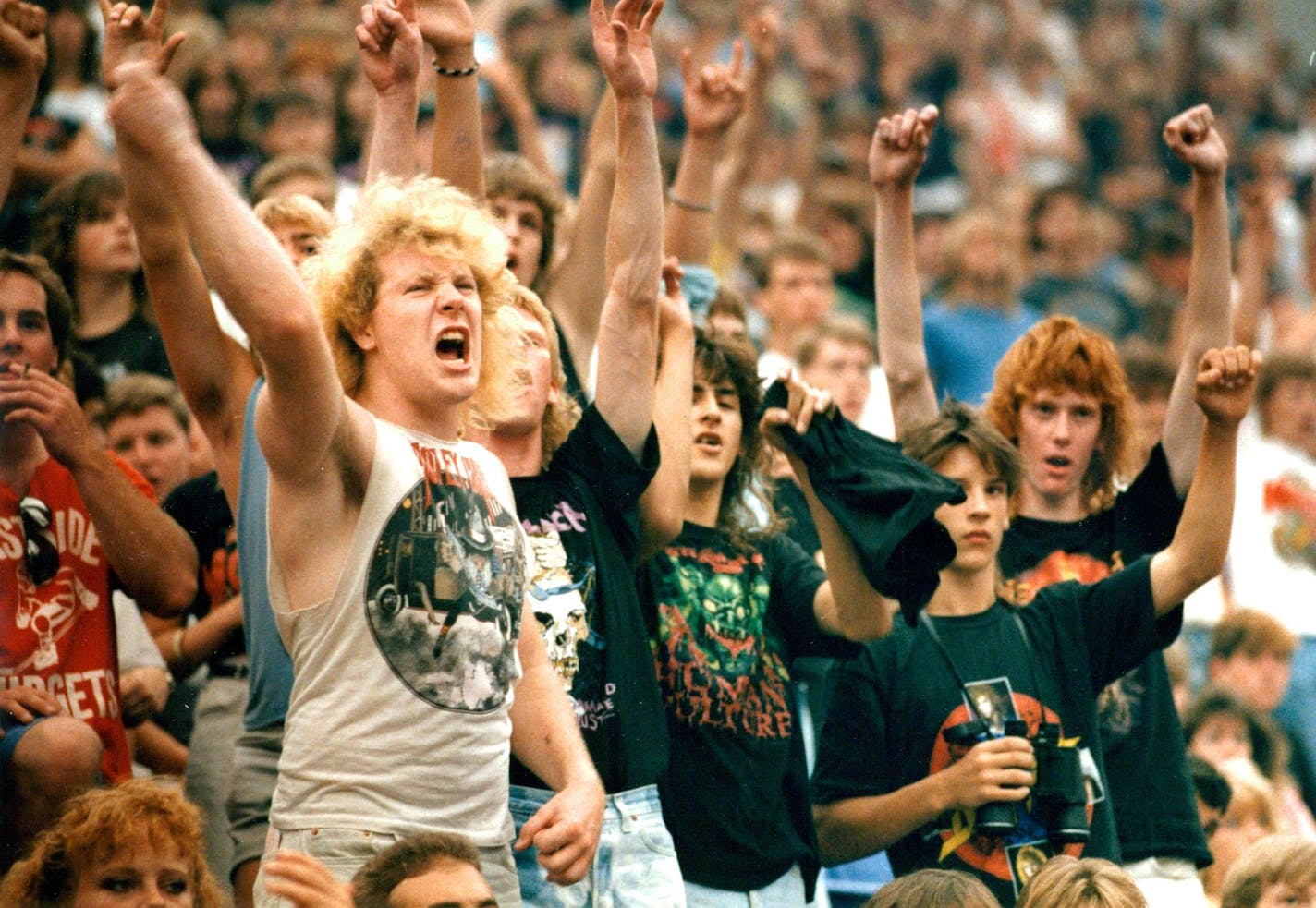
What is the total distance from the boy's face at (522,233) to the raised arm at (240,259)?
212 cm

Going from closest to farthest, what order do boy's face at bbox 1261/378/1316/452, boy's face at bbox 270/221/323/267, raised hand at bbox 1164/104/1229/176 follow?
boy's face at bbox 270/221/323/267
raised hand at bbox 1164/104/1229/176
boy's face at bbox 1261/378/1316/452

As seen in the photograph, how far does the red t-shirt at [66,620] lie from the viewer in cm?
361

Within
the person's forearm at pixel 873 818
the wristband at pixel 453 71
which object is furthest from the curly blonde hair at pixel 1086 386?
the wristband at pixel 453 71

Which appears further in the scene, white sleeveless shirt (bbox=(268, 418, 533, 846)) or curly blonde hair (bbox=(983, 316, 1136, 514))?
curly blonde hair (bbox=(983, 316, 1136, 514))

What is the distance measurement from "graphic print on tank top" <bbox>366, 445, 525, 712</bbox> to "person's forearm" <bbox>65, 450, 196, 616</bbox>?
3.06 feet

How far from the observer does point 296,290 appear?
8.95 feet

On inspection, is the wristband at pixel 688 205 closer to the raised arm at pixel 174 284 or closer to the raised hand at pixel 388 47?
the raised hand at pixel 388 47

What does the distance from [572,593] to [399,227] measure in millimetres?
798

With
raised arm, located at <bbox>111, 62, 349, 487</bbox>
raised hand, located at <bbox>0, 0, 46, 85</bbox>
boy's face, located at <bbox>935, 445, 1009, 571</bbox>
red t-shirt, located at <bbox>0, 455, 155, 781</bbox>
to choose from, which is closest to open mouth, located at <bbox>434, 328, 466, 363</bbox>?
raised arm, located at <bbox>111, 62, 349, 487</bbox>

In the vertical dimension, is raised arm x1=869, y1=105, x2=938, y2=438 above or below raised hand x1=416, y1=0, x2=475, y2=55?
below

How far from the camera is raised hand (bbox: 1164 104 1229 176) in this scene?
180 inches

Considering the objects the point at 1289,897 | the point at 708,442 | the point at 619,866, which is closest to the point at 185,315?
the point at 708,442

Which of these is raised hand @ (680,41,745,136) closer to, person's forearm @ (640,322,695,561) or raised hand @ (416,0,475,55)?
raised hand @ (416,0,475,55)

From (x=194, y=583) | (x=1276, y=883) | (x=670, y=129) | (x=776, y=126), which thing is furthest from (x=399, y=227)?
(x=776, y=126)
